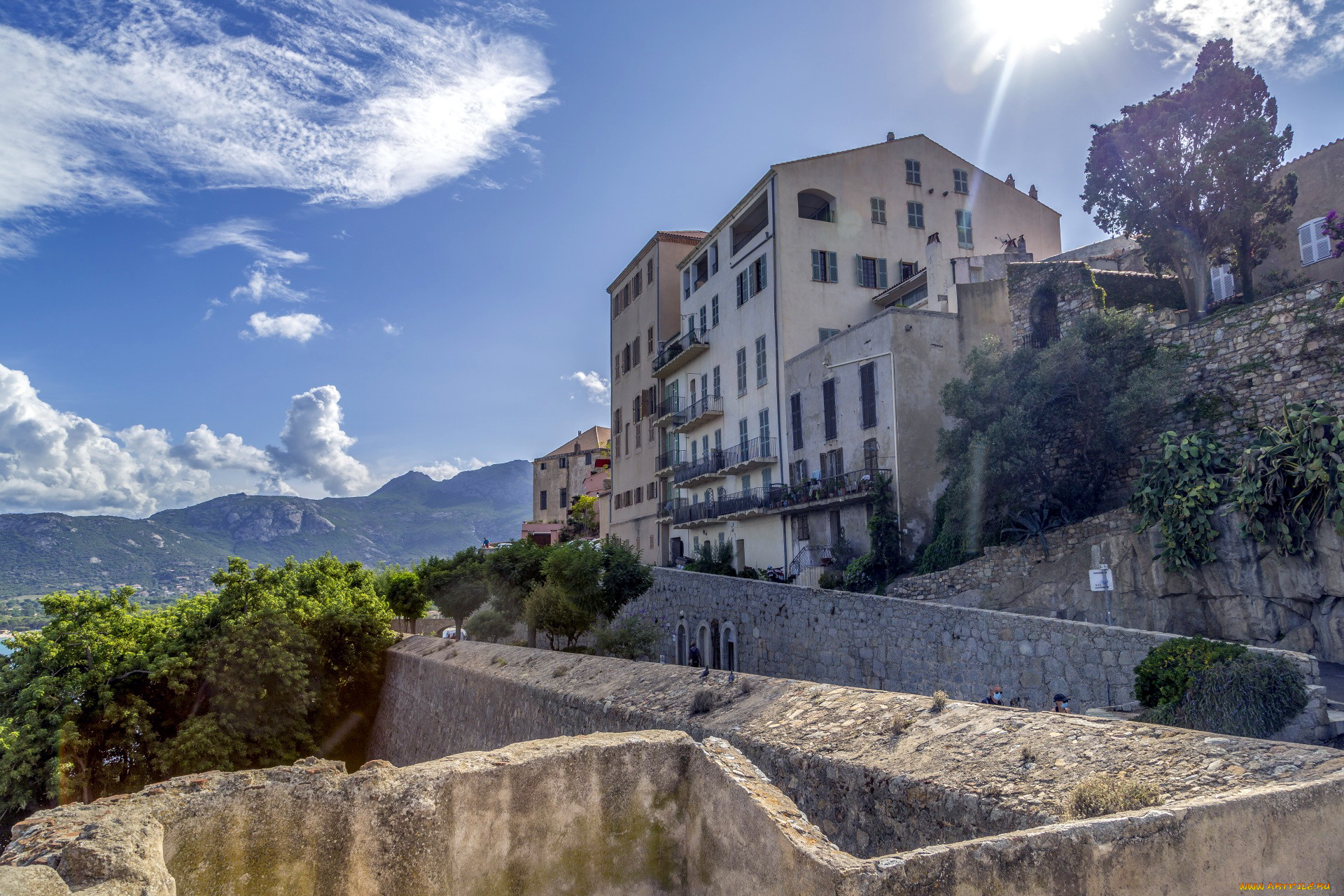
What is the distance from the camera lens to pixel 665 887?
16.8 ft

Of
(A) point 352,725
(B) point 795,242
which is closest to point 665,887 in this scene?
(A) point 352,725

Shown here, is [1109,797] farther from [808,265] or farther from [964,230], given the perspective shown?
[964,230]

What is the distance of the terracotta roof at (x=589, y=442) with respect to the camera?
3238 inches

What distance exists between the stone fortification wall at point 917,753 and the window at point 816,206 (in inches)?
1051

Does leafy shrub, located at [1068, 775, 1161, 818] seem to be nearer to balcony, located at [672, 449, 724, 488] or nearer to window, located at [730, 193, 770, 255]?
window, located at [730, 193, 770, 255]

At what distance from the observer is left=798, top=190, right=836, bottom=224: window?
3503 cm

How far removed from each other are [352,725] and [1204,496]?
81.1 feet

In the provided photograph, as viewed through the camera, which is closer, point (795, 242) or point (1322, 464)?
point (1322, 464)

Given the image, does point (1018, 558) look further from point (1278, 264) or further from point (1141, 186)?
point (1278, 264)

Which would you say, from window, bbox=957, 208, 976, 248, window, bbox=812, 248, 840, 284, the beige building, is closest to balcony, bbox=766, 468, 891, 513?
window, bbox=812, 248, 840, 284

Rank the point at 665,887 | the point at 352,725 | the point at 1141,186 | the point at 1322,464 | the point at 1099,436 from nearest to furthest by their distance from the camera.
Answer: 1. the point at 665,887
2. the point at 1322,464
3. the point at 1099,436
4. the point at 1141,186
5. the point at 352,725

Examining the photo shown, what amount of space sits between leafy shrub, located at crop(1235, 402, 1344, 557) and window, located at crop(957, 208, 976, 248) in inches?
798

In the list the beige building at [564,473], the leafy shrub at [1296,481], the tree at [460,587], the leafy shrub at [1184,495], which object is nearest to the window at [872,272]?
the leafy shrub at [1184,495]

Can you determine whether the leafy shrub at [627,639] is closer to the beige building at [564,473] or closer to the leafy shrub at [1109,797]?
the leafy shrub at [1109,797]
